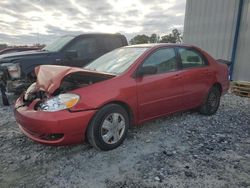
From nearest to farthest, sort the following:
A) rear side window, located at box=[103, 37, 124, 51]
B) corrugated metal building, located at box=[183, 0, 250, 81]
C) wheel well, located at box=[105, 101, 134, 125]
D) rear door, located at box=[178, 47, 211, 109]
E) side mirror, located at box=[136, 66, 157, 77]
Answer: wheel well, located at box=[105, 101, 134, 125] → side mirror, located at box=[136, 66, 157, 77] → rear door, located at box=[178, 47, 211, 109] → rear side window, located at box=[103, 37, 124, 51] → corrugated metal building, located at box=[183, 0, 250, 81]

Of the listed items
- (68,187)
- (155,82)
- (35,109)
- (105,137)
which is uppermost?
(155,82)

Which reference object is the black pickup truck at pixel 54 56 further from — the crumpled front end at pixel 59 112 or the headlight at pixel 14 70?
the crumpled front end at pixel 59 112

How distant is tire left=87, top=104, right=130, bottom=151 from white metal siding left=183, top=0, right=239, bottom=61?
6.83 meters

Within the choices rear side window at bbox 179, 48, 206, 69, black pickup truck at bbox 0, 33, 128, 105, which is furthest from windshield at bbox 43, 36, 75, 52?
rear side window at bbox 179, 48, 206, 69

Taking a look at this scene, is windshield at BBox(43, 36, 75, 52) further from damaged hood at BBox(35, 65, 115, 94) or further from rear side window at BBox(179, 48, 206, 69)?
rear side window at BBox(179, 48, 206, 69)

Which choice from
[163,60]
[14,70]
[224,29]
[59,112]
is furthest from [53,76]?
A: [224,29]

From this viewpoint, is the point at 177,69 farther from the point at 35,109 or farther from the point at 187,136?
the point at 35,109

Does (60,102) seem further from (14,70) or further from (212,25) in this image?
(212,25)

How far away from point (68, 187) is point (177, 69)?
2.63 m

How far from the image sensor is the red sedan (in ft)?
9.61

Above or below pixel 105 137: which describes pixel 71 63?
above

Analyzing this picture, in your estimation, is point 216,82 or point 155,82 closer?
point 155,82

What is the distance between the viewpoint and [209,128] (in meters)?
4.23

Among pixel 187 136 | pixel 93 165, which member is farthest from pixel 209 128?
pixel 93 165
